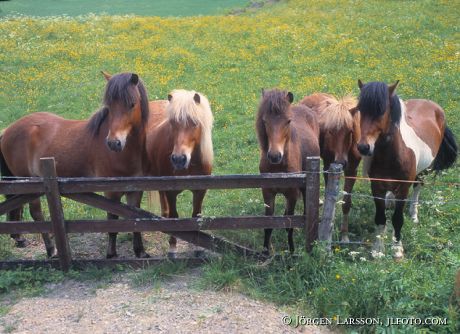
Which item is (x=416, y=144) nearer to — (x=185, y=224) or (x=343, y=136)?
(x=343, y=136)

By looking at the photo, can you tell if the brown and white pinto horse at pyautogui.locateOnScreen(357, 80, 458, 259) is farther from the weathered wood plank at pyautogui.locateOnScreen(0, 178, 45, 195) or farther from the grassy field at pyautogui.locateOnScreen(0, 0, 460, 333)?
the weathered wood plank at pyautogui.locateOnScreen(0, 178, 45, 195)

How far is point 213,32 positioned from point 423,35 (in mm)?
8991

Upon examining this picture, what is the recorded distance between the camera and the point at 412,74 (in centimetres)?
1463

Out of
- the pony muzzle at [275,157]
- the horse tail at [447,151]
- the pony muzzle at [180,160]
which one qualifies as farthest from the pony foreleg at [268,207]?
the horse tail at [447,151]

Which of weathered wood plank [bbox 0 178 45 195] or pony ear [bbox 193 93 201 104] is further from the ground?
pony ear [bbox 193 93 201 104]

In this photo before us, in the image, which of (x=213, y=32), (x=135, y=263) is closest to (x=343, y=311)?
(x=135, y=263)

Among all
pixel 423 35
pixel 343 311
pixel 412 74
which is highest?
pixel 423 35

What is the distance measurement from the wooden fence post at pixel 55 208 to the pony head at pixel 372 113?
3.77m

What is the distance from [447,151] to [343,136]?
2.34 metres

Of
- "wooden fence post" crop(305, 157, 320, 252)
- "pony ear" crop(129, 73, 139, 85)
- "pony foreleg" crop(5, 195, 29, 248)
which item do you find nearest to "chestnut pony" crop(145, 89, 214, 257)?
"pony ear" crop(129, 73, 139, 85)

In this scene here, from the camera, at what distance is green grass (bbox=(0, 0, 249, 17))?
30.1 metres

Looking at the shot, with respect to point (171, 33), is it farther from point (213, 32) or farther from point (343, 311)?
point (343, 311)

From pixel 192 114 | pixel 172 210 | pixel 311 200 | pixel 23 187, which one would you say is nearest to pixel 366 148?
pixel 311 200

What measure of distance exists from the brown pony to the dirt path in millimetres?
2715
